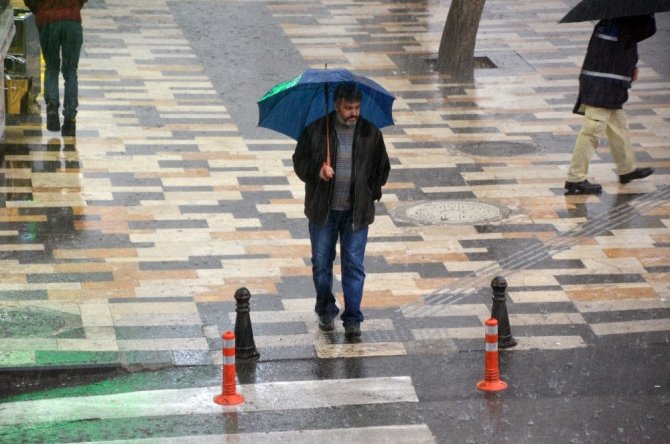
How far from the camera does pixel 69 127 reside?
17.3m

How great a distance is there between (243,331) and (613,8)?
16.7 ft

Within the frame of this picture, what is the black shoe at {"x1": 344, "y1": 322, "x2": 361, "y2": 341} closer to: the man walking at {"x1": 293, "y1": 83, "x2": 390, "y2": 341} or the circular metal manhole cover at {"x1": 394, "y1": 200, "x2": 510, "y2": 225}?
the man walking at {"x1": 293, "y1": 83, "x2": 390, "y2": 341}

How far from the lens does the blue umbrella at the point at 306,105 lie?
1145 centimetres

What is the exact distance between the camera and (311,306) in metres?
12.1

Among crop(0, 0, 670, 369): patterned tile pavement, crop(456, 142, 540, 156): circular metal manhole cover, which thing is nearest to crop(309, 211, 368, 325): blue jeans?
crop(0, 0, 670, 369): patterned tile pavement

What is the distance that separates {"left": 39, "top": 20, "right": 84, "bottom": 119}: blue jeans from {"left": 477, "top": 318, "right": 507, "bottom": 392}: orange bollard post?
26.2 ft

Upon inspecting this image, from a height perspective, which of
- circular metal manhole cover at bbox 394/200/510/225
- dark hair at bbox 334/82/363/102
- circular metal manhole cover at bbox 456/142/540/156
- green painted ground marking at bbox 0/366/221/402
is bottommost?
circular metal manhole cover at bbox 456/142/540/156

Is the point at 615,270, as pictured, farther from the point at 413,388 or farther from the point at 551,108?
the point at 551,108

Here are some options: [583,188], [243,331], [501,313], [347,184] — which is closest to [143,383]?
[243,331]

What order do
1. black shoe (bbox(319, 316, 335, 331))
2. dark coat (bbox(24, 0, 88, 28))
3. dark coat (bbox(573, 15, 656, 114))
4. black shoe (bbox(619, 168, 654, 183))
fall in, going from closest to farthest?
black shoe (bbox(319, 316, 335, 331)) → dark coat (bbox(573, 15, 656, 114)) → black shoe (bbox(619, 168, 654, 183)) → dark coat (bbox(24, 0, 88, 28))

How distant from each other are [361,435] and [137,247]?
4.45m

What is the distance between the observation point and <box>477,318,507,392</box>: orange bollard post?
10.3m

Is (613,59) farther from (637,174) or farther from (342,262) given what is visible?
(342,262)

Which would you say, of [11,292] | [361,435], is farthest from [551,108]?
[361,435]
